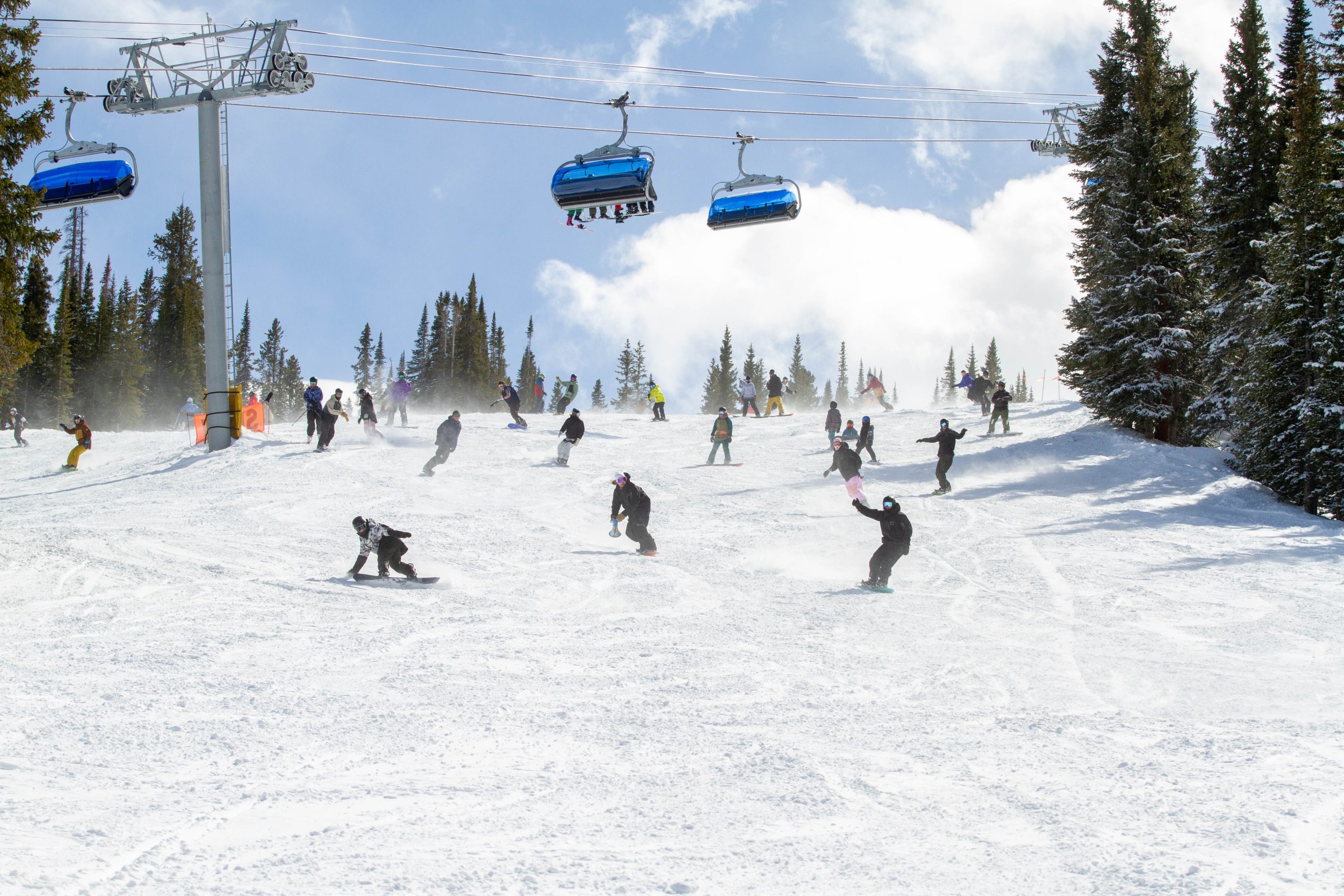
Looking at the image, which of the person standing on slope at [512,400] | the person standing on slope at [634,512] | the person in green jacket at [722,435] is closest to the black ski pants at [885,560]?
the person standing on slope at [634,512]

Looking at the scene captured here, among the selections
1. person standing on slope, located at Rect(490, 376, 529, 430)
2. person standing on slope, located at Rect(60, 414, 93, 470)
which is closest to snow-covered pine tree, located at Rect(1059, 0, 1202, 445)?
person standing on slope, located at Rect(490, 376, 529, 430)

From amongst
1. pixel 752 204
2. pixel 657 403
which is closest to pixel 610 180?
pixel 752 204

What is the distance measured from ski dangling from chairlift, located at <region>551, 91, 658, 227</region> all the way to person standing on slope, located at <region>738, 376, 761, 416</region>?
43.3 ft

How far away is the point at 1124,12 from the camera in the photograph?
98.2ft

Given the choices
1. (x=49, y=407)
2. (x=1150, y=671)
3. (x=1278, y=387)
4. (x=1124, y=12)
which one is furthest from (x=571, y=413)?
(x=49, y=407)

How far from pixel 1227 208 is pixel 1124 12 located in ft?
25.1

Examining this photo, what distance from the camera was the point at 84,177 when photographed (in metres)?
21.0

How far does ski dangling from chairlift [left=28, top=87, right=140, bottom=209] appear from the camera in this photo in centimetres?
2086

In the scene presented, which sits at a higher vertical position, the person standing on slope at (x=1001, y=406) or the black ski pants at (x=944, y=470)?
the person standing on slope at (x=1001, y=406)

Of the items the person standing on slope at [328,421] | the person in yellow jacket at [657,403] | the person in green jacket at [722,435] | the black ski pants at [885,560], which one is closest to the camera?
the black ski pants at [885,560]

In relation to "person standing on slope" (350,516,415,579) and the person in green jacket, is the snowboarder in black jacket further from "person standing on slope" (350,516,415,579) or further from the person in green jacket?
the person in green jacket

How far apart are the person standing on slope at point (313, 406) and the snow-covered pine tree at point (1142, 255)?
23.1m

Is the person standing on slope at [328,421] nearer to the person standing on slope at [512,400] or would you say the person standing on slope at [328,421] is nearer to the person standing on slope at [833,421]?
the person standing on slope at [512,400]

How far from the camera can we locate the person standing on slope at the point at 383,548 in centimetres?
1224
